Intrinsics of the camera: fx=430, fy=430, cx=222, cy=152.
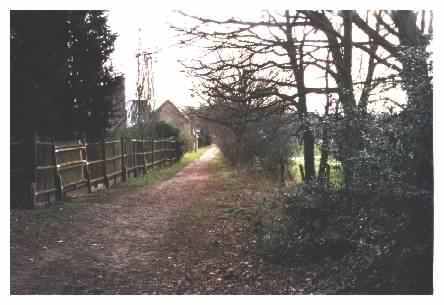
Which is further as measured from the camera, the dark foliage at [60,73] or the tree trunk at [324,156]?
the dark foliage at [60,73]

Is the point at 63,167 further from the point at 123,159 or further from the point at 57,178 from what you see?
the point at 123,159

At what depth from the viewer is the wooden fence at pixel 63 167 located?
26.9ft

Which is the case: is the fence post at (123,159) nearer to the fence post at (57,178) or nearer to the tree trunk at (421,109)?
the fence post at (57,178)

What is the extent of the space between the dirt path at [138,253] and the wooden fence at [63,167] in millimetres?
558

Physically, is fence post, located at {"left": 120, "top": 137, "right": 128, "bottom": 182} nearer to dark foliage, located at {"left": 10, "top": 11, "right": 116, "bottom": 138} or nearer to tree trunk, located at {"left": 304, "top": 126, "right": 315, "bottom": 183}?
dark foliage, located at {"left": 10, "top": 11, "right": 116, "bottom": 138}

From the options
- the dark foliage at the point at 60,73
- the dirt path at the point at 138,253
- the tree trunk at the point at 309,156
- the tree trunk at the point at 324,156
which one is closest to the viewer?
the dirt path at the point at 138,253

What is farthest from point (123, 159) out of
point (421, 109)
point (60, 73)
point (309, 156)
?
point (421, 109)

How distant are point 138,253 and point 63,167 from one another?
4.83 metres

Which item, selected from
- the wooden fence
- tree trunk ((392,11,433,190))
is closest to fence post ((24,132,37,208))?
the wooden fence

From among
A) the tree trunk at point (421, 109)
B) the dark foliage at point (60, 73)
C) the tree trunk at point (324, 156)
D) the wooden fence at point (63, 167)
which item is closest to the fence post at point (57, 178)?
the wooden fence at point (63, 167)

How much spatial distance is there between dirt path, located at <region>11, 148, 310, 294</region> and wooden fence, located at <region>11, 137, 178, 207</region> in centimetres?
56

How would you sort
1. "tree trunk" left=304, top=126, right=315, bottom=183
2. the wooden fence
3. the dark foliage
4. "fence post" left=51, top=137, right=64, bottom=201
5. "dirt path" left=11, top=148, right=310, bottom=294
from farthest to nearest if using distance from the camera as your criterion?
"fence post" left=51, top=137, right=64, bottom=201 → the wooden fence → "tree trunk" left=304, top=126, right=315, bottom=183 → the dark foliage → "dirt path" left=11, top=148, right=310, bottom=294

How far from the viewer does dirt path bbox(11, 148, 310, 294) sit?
471 centimetres

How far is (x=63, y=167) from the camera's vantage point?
9.93 metres
